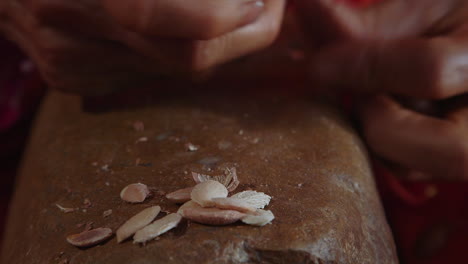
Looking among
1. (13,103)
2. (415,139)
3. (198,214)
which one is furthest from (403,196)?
(13,103)

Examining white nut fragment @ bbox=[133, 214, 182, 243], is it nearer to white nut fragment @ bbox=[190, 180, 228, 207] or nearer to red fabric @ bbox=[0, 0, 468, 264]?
white nut fragment @ bbox=[190, 180, 228, 207]

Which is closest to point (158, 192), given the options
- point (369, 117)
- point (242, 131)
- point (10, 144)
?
point (242, 131)

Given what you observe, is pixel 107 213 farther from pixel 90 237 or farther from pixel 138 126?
pixel 138 126

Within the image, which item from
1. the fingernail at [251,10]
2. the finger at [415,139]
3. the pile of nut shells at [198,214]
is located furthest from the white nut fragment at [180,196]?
the finger at [415,139]

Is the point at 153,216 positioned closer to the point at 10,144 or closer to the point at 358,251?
the point at 358,251

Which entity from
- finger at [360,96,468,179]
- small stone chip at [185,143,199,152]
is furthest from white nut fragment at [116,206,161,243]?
finger at [360,96,468,179]

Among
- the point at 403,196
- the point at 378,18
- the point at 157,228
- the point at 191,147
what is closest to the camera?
the point at 157,228
